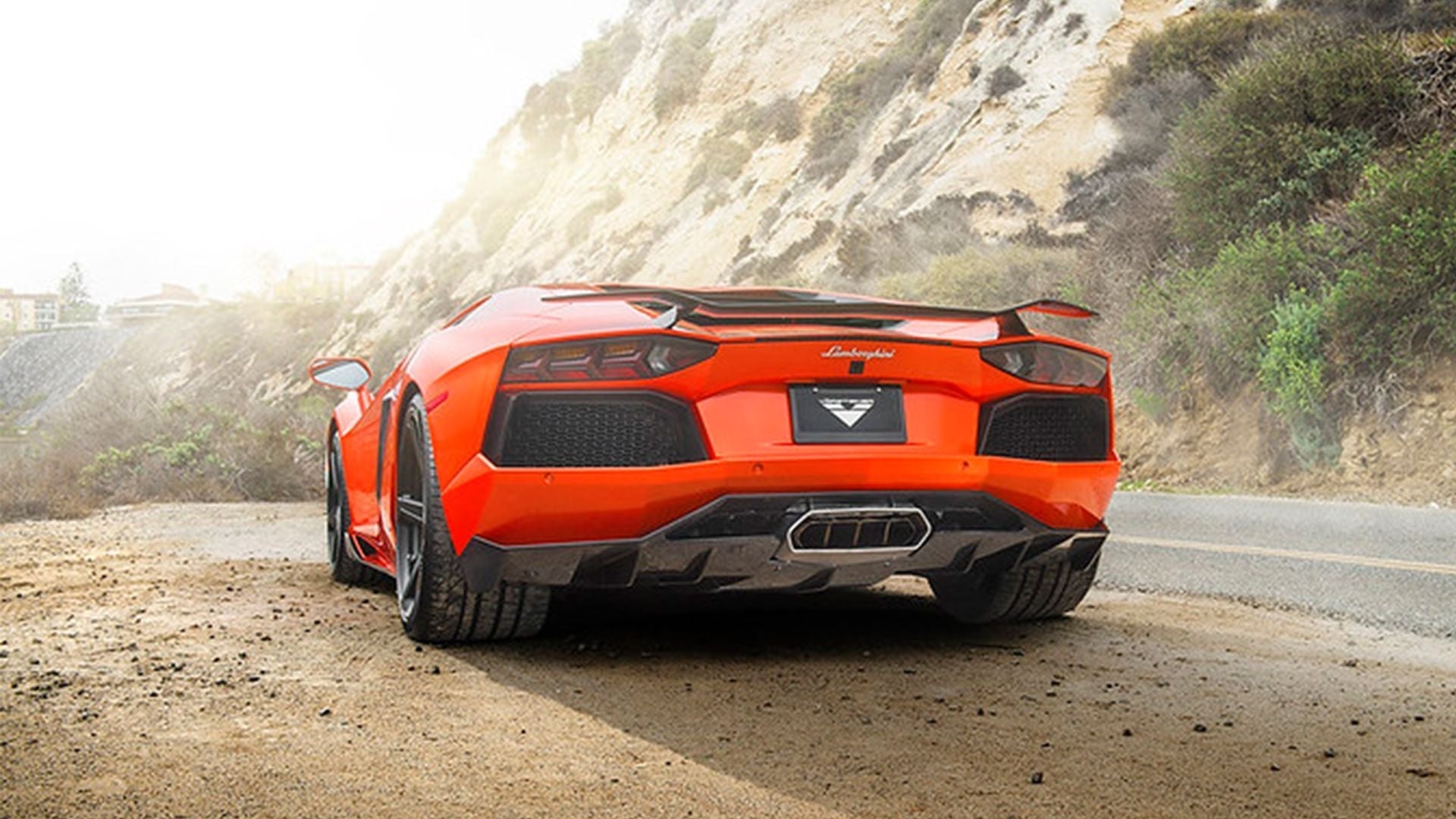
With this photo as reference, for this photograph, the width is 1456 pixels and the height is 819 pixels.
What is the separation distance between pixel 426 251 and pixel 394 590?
4833 cm

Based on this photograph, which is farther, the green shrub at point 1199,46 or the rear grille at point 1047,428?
the green shrub at point 1199,46

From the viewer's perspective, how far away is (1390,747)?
3.72 m

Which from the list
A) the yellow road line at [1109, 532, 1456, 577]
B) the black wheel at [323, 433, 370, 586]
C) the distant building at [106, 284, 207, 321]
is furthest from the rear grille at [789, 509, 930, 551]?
the distant building at [106, 284, 207, 321]

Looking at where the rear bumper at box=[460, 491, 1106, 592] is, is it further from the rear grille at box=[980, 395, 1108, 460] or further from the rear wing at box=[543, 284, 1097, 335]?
the rear wing at box=[543, 284, 1097, 335]

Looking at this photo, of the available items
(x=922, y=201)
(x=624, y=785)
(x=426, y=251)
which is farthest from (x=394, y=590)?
(x=426, y=251)

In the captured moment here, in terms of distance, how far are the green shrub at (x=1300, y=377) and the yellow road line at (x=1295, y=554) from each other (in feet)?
16.4

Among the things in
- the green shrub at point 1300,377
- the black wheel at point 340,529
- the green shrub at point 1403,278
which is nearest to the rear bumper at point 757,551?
the black wheel at point 340,529

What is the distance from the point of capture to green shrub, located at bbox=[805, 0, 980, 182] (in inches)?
1288

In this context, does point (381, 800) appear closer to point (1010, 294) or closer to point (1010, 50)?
point (1010, 294)

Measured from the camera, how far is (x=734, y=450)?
4426 millimetres

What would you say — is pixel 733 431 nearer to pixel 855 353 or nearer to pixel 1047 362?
pixel 855 353

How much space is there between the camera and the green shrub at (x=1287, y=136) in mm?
15719

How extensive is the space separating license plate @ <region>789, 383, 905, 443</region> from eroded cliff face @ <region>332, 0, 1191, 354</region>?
1919cm

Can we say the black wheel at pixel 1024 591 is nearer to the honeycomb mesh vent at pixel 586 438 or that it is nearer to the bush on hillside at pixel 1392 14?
the honeycomb mesh vent at pixel 586 438
